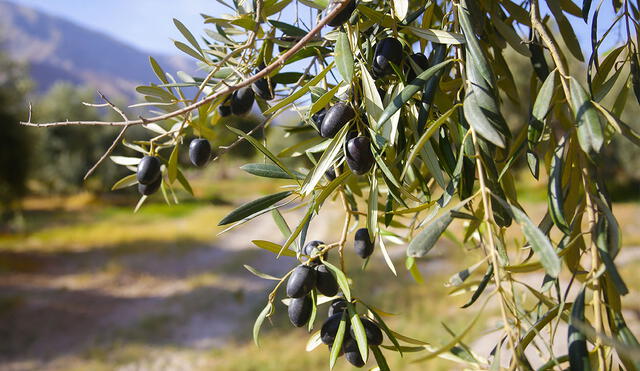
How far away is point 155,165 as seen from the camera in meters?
0.67

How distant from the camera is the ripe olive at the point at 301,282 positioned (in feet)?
1.67

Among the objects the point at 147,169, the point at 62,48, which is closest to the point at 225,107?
the point at 147,169

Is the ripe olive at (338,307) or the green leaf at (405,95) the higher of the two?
the green leaf at (405,95)

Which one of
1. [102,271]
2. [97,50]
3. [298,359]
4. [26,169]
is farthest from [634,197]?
[97,50]

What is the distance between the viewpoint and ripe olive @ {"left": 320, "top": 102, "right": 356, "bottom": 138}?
49 centimetres

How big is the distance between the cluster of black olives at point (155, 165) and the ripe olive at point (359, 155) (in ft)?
0.99

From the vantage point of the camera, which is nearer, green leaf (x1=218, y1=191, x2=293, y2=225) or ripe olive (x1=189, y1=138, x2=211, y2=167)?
green leaf (x1=218, y1=191, x2=293, y2=225)

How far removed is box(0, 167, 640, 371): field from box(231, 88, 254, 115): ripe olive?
1.25m

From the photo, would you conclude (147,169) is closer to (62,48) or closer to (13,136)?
(13,136)

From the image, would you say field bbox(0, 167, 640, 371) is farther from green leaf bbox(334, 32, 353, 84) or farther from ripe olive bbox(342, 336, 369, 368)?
green leaf bbox(334, 32, 353, 84)

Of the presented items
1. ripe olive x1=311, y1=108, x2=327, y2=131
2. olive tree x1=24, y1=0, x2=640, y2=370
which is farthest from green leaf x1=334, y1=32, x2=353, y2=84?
ripe olive x1=311, y1=108, x2=327, y2=131

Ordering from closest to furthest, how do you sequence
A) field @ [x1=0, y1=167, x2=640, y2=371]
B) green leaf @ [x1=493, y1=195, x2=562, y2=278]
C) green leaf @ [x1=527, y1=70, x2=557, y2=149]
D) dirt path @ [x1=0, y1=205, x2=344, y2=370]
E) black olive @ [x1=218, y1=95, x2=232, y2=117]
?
green leaf @ [x1=493, y1=195, x2=562, y2=278]
green leaf @ [x1=527, y1=70, x2=557, y2=149]
black olive @ [x1=218, y1=95, x2=232, y2=117]
field @ [x1=0, y1=167, x2=640, y2=371]
dirt path @ [x1=0, y1=205, x2=344, y2=370]

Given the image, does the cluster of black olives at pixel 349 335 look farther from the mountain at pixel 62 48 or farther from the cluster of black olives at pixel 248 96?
the mountain at pixel 62 48

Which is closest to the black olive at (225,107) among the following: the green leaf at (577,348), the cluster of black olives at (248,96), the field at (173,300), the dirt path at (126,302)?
the cluster of black olives at (248,96)
